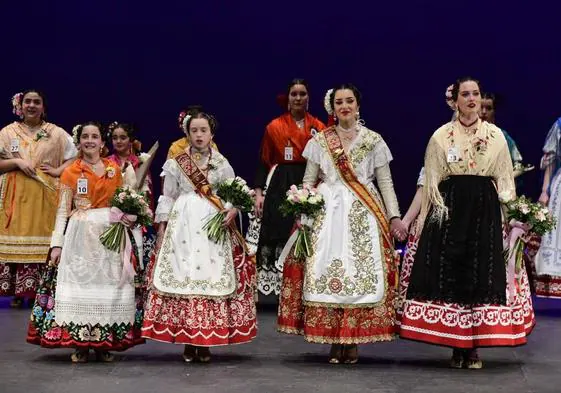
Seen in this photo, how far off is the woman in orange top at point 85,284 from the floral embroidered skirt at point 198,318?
0.45ft

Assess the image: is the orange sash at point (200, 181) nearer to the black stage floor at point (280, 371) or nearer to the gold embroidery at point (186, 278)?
the gold embroidery at point (186, 278)

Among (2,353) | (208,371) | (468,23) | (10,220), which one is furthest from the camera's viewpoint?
(468,23)

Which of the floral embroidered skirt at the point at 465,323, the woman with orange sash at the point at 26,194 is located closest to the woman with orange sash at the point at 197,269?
the floral embroidered skirt at the point at 465,323

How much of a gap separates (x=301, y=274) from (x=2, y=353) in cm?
160

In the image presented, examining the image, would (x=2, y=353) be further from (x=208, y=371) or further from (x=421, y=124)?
(x=421, y=124)

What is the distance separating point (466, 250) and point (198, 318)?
4.35 feet

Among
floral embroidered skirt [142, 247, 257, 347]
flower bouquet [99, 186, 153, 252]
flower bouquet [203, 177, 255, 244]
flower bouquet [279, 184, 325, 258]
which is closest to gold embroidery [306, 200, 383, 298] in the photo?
flower bouquet [279, 184, 325, 258]

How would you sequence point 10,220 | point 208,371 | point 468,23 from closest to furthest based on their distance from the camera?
point 208,371 < point 10,220 < point 468,23

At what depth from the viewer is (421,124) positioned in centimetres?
930

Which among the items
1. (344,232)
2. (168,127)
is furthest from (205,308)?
(168,127)

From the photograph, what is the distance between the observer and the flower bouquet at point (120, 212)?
596 cm

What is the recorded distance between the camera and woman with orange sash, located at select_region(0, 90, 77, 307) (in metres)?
8.28

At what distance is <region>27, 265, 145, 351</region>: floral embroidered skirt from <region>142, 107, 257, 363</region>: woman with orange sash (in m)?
0.12

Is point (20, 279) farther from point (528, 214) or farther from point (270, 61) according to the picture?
point (528, 214)
